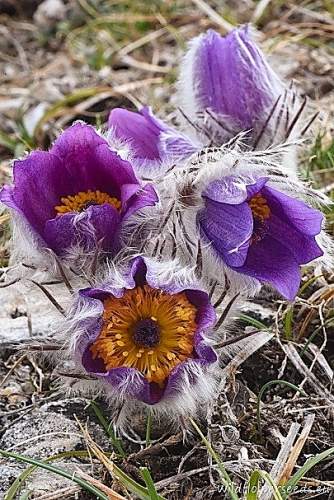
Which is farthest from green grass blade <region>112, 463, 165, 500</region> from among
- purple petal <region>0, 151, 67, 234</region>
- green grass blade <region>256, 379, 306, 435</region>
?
purple petal <region>0, 151, 67, 234</region>

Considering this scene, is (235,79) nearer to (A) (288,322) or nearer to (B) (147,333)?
(A) (288,322)

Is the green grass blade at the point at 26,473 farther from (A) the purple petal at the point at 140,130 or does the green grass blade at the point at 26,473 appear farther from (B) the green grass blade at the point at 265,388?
(A) the purple petal at the point at 140,130

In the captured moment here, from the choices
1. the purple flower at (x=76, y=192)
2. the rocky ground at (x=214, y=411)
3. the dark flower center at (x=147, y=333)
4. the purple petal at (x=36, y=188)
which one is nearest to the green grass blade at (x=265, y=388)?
the rocky ground at (x=214, y=411)

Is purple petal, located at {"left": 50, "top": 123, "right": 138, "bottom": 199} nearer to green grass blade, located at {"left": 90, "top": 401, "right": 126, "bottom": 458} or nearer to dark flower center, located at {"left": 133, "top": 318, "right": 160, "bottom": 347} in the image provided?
dark flower center, located at {"left": 133, "top": 318, "right": 160, "bottom": 347}

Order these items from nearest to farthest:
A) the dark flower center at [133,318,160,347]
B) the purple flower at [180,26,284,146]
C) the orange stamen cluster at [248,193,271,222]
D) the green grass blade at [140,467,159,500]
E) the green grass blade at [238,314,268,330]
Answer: the green grass blade at [140,467,159,500] → the dark flower center at [133,318,160,347] → the orange stamen cluster at [248,193,271,222] → the green grass blade at [238,314,268,330] → the purple flower at [180,26,284,146]

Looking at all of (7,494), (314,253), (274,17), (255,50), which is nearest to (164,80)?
(274,17)
